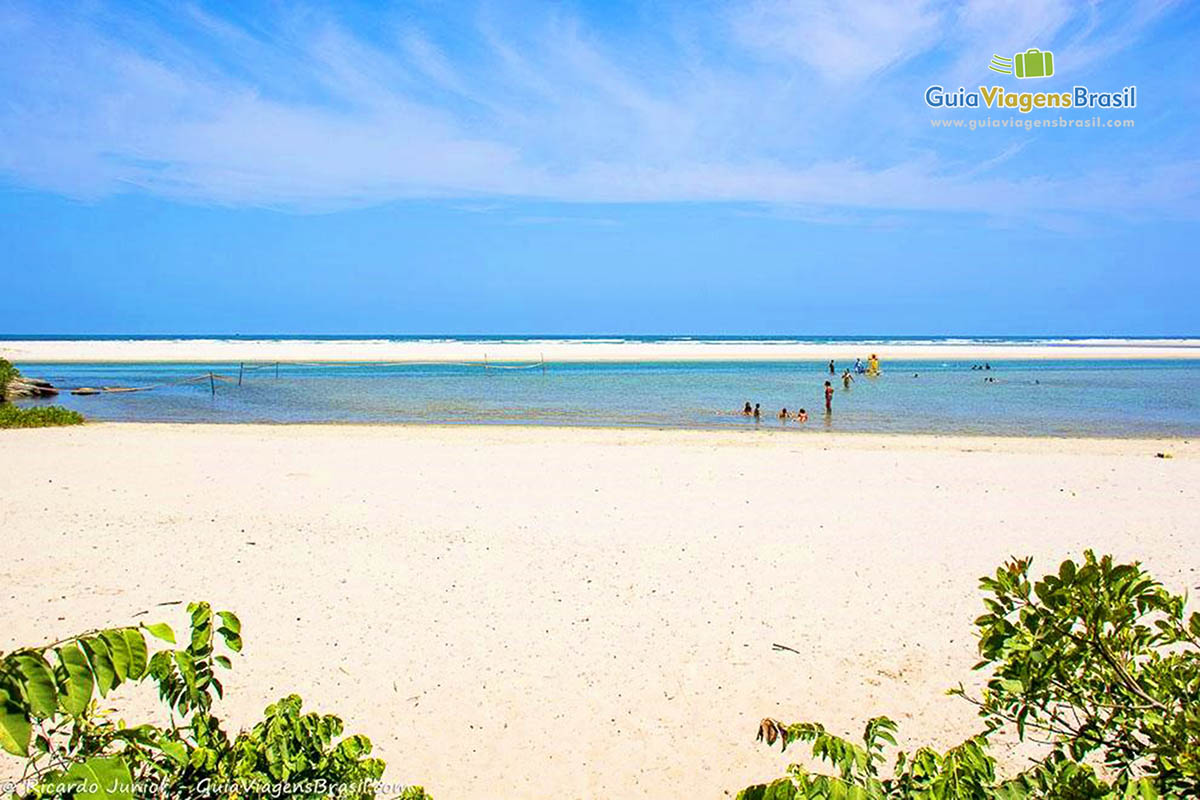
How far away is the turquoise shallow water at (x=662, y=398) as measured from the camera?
73.5 feet

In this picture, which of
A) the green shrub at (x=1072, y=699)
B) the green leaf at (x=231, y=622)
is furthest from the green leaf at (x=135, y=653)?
the green shrub at (x=1072, y=699)

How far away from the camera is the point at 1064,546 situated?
7.87 meters

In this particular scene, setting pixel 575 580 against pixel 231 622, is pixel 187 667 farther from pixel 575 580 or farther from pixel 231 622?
pixel 575 580

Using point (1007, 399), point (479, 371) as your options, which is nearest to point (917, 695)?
point (1007, 399)

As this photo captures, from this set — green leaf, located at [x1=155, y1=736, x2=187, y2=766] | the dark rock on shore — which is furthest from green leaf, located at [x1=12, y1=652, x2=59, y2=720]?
the dark rock on shore

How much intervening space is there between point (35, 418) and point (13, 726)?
19159mm

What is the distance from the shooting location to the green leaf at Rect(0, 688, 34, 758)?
1.33 meters

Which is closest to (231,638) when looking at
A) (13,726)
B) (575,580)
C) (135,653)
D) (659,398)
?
(135,653)

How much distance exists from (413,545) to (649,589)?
8.33 feet

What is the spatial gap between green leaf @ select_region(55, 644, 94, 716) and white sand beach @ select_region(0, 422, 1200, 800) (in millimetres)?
2810

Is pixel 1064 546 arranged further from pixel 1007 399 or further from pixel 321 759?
pixel 1007 399

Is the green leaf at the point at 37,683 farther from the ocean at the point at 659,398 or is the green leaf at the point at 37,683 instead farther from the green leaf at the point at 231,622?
the ocean at the point at 659,398

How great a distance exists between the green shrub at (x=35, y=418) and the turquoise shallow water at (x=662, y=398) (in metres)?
3.69

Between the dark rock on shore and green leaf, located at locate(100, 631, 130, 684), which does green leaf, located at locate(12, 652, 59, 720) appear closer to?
green leaf, located at locate(100, 631, 130, 684)
